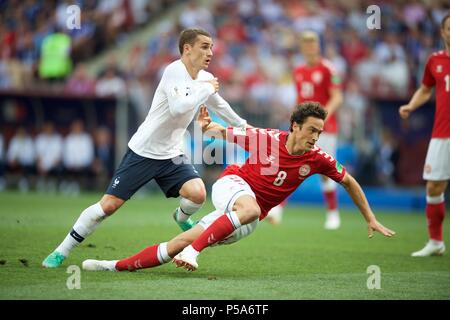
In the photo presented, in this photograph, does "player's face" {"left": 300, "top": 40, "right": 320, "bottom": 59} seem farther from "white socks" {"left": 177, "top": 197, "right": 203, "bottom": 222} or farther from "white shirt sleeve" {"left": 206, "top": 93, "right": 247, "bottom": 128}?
"white socks" {"left": 177, "top": 197, "right": 203, "bottom": 222}

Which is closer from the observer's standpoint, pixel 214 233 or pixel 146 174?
pixel 214 233

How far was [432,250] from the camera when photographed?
10.3m

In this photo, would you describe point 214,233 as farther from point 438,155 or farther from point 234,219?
point 438,155

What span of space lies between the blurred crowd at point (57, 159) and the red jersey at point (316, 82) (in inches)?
351

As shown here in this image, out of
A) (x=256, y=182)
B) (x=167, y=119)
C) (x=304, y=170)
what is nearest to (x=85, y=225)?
(x=167, y=119)

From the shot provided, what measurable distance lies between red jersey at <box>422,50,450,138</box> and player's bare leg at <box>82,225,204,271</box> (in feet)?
12.5

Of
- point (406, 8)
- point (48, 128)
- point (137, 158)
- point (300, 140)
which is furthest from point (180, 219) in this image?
point (406, 8)

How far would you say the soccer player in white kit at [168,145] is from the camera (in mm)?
8148

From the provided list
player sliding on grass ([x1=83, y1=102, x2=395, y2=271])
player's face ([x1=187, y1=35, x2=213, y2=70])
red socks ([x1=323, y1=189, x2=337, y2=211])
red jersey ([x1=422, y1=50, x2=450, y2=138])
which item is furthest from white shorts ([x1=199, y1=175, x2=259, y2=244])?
red socks ([x1=323, y1=189, x2=337, y2=211])

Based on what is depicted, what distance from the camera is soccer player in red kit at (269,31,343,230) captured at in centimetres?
1366

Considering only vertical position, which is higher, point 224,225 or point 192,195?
point 192,195

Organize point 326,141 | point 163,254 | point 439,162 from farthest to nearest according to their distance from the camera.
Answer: point 326,141
point 439,162
point 163,254

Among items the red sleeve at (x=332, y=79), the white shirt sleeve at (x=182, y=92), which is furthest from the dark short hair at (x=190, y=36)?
the red sleeve at (x=332, y=79)

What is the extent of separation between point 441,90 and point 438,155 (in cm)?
81
